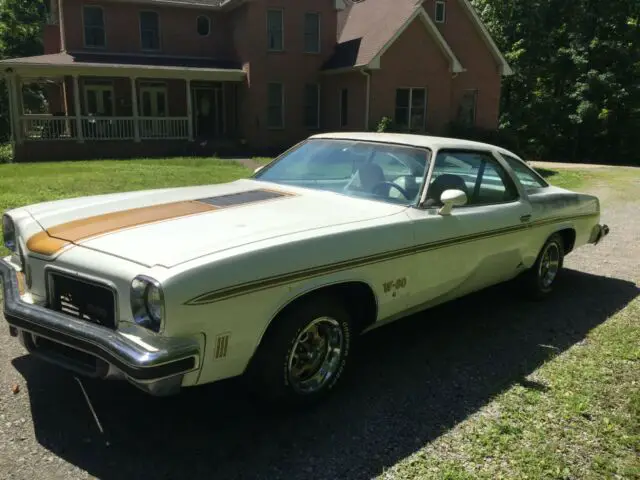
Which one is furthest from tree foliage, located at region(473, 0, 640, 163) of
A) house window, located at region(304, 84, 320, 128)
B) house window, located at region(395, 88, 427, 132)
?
house window, located at region(304, 84, 320, 128)

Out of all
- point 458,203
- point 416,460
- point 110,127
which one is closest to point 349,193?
point 458,203

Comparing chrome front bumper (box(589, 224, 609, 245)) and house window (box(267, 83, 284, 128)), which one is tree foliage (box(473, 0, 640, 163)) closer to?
house window (box(267, 83, 284, 128))

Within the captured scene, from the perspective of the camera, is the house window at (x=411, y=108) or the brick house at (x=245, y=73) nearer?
the brick house at (x=245, y=73)

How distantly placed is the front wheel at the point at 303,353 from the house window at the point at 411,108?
19.6 metres

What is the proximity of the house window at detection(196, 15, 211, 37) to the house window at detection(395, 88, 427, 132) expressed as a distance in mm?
8429

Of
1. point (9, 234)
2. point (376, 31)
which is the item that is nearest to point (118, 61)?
point (376, 31)

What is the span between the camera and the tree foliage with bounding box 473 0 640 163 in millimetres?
31047

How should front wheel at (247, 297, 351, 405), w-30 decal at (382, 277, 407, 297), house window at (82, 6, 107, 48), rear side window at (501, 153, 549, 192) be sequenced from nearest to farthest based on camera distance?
front wheel at (247, 297, 351, 405)
w-30 decal at (382, 277, 407, 297)
rear side window at (501, 153, 549, 192)
house window at (82, 6, 107, 48)

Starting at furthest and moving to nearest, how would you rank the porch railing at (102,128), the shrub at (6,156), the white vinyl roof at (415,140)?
1. the porch railing at (102,128)
2. the shrub at (6,156)
3. the white vinyl roof at (415,140)

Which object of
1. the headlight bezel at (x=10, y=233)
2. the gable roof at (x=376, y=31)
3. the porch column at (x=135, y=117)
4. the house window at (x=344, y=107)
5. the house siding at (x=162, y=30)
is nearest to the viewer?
the headlight bezel at (x=10, y=233)

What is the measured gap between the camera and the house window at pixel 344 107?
904 inches

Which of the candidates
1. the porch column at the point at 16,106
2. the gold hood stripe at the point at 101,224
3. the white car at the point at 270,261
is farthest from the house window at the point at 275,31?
the gold hood stripe at the point at 101,224

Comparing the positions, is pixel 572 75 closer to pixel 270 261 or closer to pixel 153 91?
pixel 153 91

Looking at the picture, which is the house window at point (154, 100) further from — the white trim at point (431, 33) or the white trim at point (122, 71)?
the white trim at point (431, 33)
